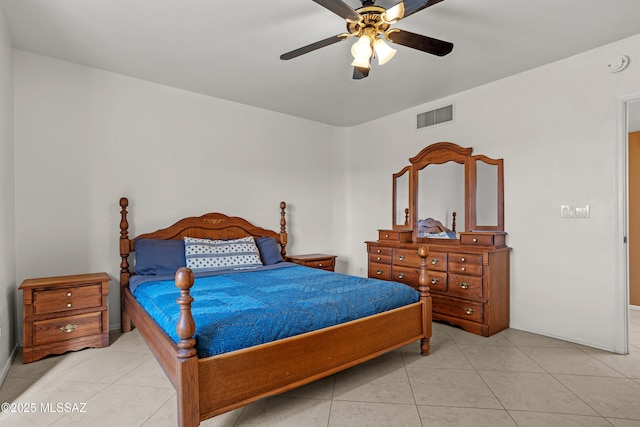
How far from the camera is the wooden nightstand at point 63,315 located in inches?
105

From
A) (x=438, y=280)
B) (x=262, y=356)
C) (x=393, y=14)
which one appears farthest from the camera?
(x=438, y=280)

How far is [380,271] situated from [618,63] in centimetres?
296

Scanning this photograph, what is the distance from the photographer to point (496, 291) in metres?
3.32

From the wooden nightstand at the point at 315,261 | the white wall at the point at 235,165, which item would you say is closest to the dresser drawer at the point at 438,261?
the white wall at the point at 235,165

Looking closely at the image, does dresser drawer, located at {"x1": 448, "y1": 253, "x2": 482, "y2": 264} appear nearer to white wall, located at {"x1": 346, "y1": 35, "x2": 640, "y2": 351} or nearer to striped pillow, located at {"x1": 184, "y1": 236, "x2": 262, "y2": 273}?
white wall, located at {"x1": 346, "y1": 35, "x2": 640, "y2": 351}

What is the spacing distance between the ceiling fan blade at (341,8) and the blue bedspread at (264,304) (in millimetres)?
1725

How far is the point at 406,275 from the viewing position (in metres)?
3.96

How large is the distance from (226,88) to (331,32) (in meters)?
1.63

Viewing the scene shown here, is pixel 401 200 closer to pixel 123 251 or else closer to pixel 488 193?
Result: pixel 488 193

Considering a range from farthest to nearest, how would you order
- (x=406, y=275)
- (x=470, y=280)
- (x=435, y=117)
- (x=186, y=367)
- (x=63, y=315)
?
(x=435, y=117) < (x=406, y=275) < (x=470, y=280) < (x=63, y=315) < (x=186, y=367)

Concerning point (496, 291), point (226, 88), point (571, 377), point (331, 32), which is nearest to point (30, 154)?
point (226, 88)

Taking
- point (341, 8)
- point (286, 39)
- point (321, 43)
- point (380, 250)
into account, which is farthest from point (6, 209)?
point (380, 250)

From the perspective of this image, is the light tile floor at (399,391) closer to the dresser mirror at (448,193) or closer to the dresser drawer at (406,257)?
the dresser drawer at (406,257)

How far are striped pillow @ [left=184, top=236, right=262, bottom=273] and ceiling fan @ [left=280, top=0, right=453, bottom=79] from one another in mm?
2134
